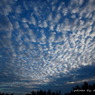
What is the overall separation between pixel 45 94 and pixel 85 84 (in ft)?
214

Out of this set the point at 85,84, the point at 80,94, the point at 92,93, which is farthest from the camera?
the point at 85,84

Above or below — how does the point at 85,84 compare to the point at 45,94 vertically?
above

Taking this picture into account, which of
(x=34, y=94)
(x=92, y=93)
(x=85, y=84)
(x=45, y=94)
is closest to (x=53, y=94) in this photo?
(x=45, y=94)

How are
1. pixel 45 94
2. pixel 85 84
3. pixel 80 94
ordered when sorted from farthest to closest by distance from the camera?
pixel 45 94 → pixel 85 84 → pixel 80 94

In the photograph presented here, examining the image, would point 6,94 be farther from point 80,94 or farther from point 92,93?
point 92,93

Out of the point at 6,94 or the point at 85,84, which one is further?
the point at 6,94

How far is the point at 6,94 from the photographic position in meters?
153

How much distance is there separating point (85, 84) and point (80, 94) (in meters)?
13.5

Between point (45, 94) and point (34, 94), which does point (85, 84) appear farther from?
point (34, 94)

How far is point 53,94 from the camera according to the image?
149000 millimetres

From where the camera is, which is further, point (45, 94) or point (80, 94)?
point (45, 94)

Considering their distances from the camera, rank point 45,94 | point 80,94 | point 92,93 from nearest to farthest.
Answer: point 92,93 → point 80,94 → point 45,94

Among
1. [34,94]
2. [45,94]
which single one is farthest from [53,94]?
[34,94]

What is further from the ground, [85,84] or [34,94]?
[85,84]
